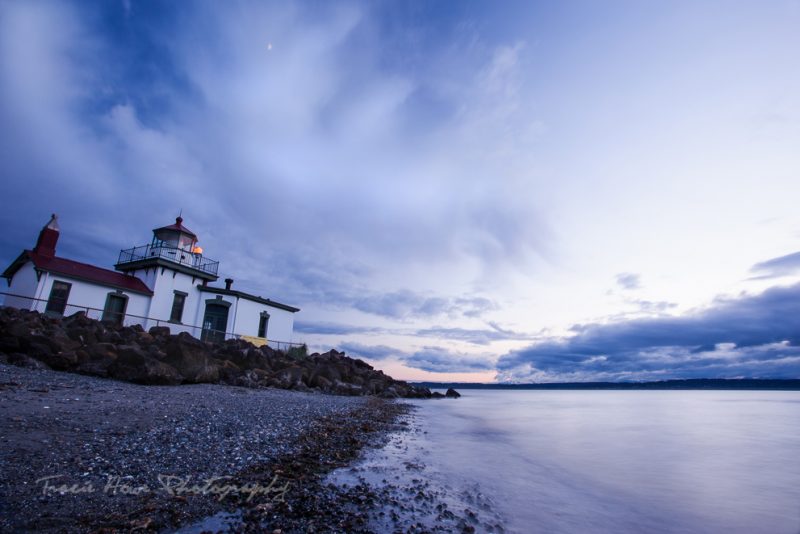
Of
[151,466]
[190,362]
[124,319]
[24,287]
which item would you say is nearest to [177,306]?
[124,319]

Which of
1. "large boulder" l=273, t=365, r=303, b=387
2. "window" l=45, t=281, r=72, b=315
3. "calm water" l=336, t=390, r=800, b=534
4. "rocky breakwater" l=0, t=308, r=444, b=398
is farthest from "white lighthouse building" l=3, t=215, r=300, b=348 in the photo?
"calm water" l=336, t=390, r=800, b=534

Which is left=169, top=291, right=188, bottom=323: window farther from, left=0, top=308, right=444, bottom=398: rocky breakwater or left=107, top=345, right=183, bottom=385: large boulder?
left=107, top=345, right=183, bottom=385: large boulder

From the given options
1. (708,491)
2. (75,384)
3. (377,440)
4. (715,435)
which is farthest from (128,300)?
(715,435)

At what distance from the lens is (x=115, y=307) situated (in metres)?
25.2

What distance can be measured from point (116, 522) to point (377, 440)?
7.21 meters

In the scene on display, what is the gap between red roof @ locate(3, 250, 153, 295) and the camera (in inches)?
906

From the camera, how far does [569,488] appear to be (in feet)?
26.4

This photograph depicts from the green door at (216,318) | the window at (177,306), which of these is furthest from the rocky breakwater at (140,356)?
the green door at (216,318)

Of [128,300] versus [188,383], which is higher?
[128,300]

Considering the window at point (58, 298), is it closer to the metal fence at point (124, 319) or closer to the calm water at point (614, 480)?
the metal fence at point (124, 319)

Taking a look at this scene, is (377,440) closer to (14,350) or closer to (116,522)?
(116,522)

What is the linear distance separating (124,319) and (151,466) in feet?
82.0

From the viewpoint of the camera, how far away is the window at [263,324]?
32.8 meters

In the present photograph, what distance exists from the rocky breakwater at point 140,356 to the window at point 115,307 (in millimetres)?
3404
